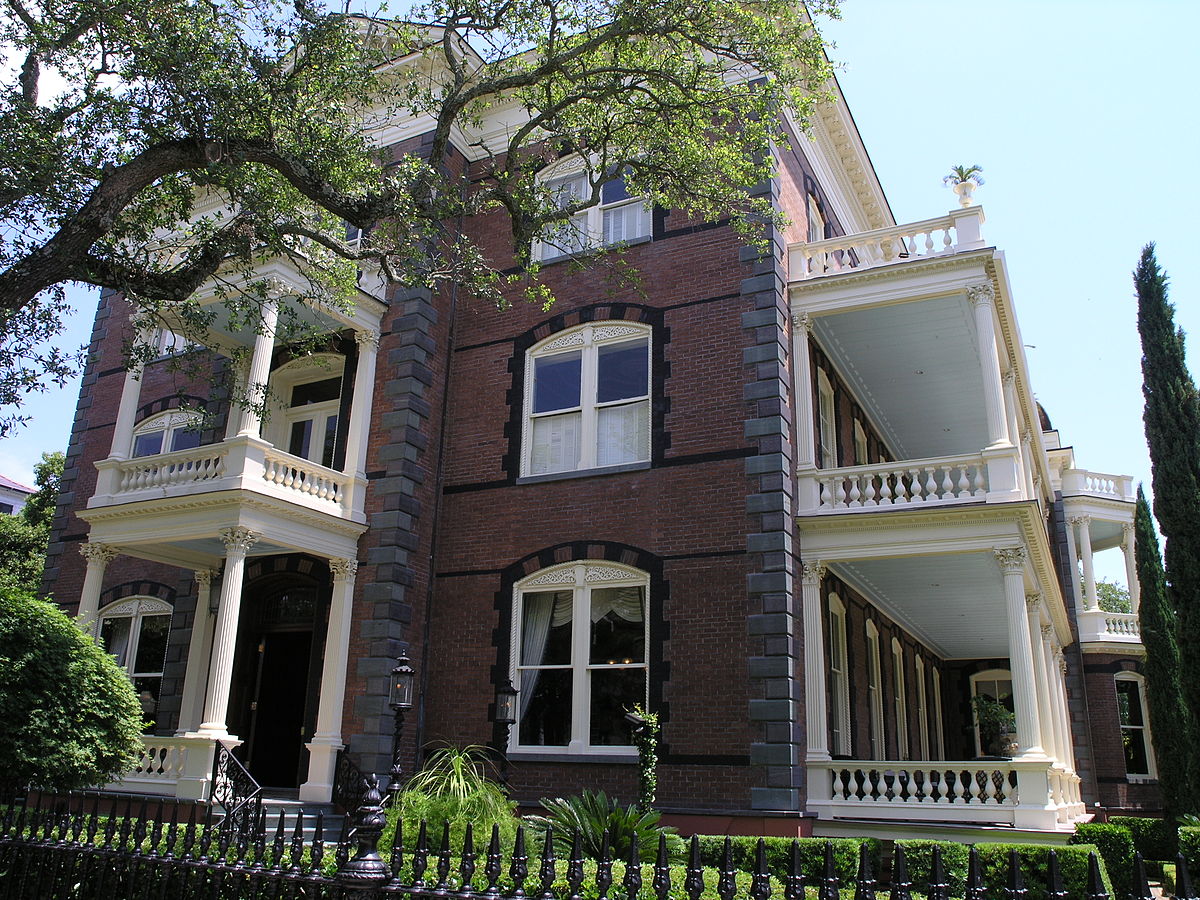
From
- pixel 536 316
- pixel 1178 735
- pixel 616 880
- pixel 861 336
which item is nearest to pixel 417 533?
pixel 536 316

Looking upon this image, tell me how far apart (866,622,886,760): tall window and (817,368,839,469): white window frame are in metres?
3.99

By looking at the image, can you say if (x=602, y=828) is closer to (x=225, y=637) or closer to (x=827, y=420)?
(x=225, y=637)

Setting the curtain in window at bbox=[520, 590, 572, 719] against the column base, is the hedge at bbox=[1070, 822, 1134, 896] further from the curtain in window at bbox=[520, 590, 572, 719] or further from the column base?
the column base

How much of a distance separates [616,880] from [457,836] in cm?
296

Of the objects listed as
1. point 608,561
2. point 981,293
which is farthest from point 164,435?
point 981,293

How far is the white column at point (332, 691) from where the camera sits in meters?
14.1

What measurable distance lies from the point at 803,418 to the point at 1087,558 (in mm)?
17240

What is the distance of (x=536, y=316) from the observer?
16688 mm

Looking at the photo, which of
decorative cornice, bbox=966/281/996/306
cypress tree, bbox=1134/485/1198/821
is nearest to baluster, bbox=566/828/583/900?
decorative cornice, bbox=966/281/996/306

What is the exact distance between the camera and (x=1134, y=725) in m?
26.9

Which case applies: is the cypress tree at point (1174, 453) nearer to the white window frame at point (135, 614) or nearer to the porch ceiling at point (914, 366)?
the porch ceiling at point (914, 366)

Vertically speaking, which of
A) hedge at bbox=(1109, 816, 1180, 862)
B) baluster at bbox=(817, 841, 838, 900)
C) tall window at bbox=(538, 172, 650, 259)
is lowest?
hedge at bbox=(1109, 816, 1180, 862)

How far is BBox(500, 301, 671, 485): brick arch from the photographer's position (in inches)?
589

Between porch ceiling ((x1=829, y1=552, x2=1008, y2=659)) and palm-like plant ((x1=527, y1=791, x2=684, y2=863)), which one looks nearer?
palm-like plant ((x1=527, y1=791, x2=684, y2=863))
